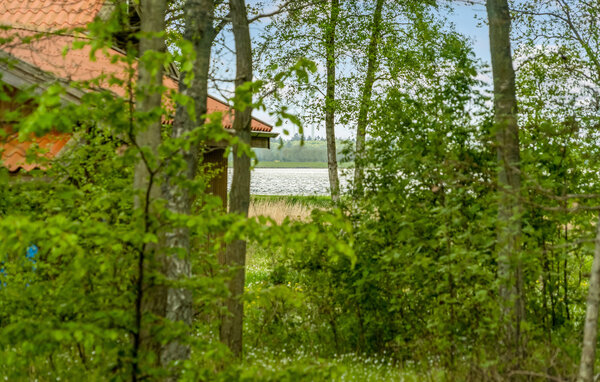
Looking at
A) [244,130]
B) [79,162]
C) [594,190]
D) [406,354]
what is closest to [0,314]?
[79,162]

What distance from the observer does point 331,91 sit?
19.2 meters

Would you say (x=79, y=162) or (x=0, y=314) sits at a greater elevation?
(x=79, y=162)

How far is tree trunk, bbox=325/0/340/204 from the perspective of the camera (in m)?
18.5

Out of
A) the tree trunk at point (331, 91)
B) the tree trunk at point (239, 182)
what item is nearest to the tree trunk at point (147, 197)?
the tree trunk at point (239, 182)

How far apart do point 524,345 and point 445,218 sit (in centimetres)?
130

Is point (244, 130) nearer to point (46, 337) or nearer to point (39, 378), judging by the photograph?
point (39, 378)

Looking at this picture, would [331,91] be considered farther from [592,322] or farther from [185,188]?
[592,322]

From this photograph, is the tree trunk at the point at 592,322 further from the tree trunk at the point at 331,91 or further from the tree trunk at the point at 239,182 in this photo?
the tree trunk at the point at 331,91

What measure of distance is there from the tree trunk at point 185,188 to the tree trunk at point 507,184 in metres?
2.40

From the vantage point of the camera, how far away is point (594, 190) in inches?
263

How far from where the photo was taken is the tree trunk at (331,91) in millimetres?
18516

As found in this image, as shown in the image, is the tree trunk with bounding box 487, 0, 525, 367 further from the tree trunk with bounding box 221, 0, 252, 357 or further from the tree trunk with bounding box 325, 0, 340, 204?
the tree trunk with bounding box 325, 0, 340, 204

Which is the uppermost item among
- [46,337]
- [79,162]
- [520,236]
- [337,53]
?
[337,53]

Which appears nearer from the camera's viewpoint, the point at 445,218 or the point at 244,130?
the point at 445,218
